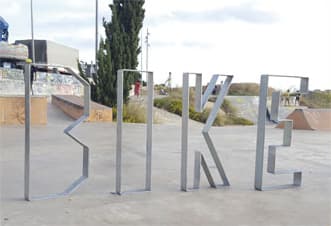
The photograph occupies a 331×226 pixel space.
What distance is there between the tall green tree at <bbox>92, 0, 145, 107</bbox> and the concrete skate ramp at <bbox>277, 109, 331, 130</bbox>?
25.7 ft

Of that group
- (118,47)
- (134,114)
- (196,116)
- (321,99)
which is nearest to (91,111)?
(134,114)

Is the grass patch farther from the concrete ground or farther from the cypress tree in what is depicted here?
the concrete ground

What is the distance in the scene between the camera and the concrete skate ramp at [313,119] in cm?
1280

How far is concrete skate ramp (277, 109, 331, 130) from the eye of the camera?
1280 cm

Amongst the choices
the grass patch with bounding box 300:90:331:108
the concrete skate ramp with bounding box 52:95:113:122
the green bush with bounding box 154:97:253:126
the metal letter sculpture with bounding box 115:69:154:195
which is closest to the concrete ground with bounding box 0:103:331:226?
the metal letter sculpture with bounding box 115:69:154:195

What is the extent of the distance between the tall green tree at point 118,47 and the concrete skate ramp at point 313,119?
7819mm

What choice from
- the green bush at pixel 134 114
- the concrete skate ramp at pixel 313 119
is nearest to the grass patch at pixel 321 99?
the concrete skate ramp at pixel 313 119

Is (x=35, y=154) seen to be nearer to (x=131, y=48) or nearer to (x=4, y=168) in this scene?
(x=4, y=168)

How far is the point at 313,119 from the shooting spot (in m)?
12.9

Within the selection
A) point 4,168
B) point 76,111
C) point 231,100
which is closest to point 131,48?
point 76,111

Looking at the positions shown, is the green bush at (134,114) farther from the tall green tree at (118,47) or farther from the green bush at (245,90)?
the green bush at (245,90)

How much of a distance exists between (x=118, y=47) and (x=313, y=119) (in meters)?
9.43

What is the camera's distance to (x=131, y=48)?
17844 millimetres

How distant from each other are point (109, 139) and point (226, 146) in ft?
8.80
